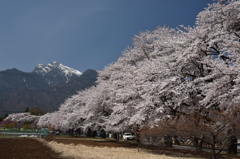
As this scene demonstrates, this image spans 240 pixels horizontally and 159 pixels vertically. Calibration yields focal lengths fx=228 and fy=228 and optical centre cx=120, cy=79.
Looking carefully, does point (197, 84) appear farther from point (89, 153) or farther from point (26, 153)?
point (26, 153)

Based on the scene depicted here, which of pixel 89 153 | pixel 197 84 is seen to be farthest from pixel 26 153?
pixel 197 84

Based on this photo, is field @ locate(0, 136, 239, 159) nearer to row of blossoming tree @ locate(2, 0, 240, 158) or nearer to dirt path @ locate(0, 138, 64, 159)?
dirt path @ locate(0, 138, 64, 159)

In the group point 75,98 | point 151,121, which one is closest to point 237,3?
point 151,121

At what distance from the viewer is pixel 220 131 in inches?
449

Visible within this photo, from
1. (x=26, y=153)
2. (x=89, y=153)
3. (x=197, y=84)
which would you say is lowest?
(x=26, y=153)

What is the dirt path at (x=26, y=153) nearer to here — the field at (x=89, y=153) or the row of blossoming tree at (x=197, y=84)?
the field at (x=89, y=153)

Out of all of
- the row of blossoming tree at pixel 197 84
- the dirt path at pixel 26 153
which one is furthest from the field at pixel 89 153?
the row of blossoming tree at pixel 197 84

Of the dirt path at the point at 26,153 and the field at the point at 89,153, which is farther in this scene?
the field at the point at 89,153

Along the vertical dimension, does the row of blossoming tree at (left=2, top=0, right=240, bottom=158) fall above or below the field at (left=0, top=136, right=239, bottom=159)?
above

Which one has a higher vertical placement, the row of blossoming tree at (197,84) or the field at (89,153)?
the row of blossoming tree at (197,84)

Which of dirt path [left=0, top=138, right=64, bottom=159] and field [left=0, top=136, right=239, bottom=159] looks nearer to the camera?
dirt path [left=0, top=138, right=64, bottom=159]

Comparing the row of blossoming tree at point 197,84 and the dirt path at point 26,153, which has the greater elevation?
the row of blossoming tree at point 197,84

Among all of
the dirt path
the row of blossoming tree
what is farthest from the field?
the row of blossoming tree

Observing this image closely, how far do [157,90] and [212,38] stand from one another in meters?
5.49
